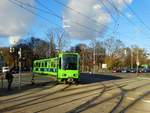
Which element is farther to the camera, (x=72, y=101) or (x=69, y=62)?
(x=69, y=62)

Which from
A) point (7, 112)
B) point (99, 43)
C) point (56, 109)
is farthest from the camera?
point (99, 43)

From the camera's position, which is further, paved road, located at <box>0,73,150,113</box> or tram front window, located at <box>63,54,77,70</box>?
tram front window, located at <box>63,54,77,70</box>

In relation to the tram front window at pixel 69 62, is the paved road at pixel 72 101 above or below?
below

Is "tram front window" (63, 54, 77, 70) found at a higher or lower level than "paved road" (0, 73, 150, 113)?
higher

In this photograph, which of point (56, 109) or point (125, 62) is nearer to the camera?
point (56, 109)

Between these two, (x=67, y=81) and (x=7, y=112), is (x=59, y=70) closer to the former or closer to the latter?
(x=67, y=81)

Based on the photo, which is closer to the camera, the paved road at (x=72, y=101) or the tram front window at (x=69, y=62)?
the paved road at (x=72, y=101)

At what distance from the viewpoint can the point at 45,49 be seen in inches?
5118

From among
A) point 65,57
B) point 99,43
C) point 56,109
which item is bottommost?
point 56,109

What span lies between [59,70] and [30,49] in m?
97.0

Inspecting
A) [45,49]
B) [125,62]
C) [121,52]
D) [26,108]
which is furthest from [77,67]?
[125,62]

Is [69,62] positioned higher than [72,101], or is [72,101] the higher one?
[69,62]

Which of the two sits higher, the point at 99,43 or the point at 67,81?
the point at 99,43

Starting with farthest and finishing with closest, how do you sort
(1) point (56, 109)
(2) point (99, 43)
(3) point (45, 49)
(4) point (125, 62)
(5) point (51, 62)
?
(4) point (125, 62) → (2) point (99, 43) → (3) point (45, 49) → (5) point (51, 62) → (1) point (56, 109)
